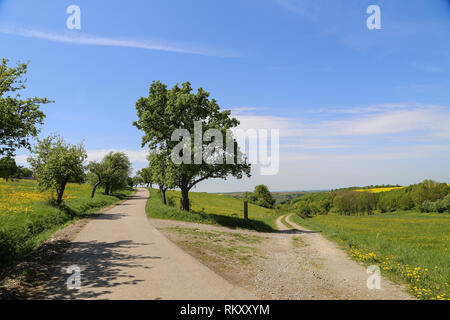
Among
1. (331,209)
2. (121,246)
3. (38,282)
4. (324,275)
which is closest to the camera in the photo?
(38,282)

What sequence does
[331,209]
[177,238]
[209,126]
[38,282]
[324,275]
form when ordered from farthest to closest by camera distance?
[331,209] < [209,126] < [177,238] < [324,275] < [38,282]

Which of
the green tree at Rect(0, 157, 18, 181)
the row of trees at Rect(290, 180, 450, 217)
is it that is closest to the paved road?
the green tree at Rect(0, 157, 18, 181)

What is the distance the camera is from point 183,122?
25.1 metres

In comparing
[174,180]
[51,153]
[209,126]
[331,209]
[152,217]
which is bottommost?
[331,209]

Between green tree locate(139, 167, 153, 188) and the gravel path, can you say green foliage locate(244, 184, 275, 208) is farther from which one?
the gravel path

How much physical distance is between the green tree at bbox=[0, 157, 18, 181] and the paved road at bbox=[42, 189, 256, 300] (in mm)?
4838

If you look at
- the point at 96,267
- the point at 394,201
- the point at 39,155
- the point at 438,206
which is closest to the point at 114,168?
the point at 39,155

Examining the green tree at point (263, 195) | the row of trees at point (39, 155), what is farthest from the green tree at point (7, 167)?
the green tree at point (263, 195)

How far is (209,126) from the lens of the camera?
925 inches
